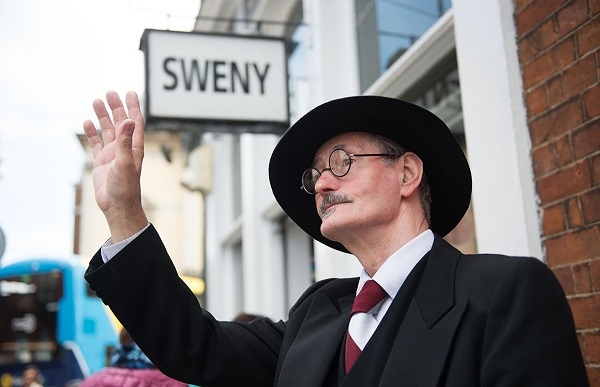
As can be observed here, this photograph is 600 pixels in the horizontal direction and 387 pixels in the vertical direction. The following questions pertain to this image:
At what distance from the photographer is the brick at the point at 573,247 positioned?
2549mm

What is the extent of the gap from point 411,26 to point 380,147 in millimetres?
3064

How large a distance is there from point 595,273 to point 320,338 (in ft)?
3.80

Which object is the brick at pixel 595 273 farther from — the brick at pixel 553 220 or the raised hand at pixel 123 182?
the raised hand at pixel 123 182

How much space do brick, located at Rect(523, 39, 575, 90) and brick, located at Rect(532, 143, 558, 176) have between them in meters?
0.28

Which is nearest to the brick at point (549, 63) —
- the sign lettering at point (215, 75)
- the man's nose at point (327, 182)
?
the man's nose at point (327, 182)

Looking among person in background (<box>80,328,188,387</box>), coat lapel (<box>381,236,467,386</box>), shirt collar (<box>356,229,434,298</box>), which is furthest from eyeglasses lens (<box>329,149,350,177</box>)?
person in background (<box>80,328,188,387</box>)

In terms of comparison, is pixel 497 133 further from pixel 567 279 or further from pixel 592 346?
pixel 592 346

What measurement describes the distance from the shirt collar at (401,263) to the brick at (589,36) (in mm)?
1123

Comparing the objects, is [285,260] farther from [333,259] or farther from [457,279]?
[457,279]

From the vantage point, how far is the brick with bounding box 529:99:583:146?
266 cm

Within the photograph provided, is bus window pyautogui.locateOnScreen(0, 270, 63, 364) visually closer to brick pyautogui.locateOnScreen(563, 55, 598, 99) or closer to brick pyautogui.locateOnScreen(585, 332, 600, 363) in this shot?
brick pyautogui.locateOnScreen(585, 332, 600, 363)

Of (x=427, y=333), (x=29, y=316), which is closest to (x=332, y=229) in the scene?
(x=427, y=333)

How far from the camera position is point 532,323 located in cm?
148

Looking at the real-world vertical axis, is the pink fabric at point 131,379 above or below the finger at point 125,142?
below
